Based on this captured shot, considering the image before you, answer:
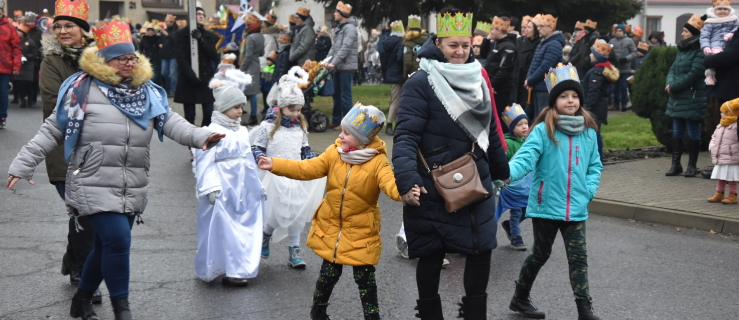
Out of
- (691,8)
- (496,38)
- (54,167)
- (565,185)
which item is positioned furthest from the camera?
(691,8)

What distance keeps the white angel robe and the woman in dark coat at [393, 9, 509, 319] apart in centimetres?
187

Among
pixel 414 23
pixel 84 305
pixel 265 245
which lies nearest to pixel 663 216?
pixel 265 245

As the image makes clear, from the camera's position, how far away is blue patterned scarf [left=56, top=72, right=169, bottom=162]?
4.46m

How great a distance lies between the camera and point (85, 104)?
451cm

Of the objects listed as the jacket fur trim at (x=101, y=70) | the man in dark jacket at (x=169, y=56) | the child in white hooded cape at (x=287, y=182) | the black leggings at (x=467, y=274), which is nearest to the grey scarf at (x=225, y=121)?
the child in white hooded cape at (x=287, y=182)

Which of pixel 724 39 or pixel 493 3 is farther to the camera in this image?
pixel 493 3

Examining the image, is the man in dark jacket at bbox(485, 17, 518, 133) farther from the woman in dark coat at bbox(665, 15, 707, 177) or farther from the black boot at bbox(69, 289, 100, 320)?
the black boot at bbox(69, 289, 100, 320)

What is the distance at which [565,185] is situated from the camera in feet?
16.3

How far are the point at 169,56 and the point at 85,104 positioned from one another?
1801cm

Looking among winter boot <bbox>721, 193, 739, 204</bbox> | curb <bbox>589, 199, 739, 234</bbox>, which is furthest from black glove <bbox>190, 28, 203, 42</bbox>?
winter boot <bbox>721, 193, 739, 204</bbox>

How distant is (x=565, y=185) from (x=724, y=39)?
223 inches

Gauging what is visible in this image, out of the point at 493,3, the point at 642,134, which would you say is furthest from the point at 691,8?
the point at 642,134

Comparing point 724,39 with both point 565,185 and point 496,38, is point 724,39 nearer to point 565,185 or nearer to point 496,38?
point 496,38

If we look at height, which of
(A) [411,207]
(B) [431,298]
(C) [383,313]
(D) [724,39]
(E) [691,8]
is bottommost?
(C) [383,313]
